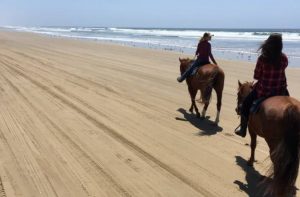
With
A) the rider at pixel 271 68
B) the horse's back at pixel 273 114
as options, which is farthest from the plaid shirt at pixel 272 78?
the horse's back at pixel 273 114

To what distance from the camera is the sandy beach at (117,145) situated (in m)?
6.39

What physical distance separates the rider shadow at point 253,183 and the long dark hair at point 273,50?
172 cm

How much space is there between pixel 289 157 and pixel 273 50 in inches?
71.8

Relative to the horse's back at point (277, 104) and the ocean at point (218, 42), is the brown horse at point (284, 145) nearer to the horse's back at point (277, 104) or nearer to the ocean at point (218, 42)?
the horse's back at point (277, 104)

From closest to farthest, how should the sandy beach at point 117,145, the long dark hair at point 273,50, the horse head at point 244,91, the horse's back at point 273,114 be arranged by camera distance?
1. the horse's back at point 273,114
2. the sandy beach at point 117,145
3. the long dark hair at point 273,50
4. the horse head at point 244,91

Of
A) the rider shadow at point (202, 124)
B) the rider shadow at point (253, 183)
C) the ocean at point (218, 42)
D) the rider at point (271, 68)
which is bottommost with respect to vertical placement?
the ocean at point (218, 42)

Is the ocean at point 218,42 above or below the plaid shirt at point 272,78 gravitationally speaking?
below

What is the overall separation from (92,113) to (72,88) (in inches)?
160

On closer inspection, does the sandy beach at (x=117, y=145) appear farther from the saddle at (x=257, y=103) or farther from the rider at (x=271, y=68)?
the rider at (x=271, y=68)

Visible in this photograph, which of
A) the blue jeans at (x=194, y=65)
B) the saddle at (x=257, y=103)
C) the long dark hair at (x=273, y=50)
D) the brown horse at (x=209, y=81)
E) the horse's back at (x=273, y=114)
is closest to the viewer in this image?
the horse's back at (x=273, y=114)

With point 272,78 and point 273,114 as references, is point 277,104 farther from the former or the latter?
point 272,78

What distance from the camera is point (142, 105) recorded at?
40.4ft

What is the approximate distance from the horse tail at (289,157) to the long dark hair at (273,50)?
132 centimetres

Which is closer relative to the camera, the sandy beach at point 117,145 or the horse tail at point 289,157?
the horse tail at point 289,157
